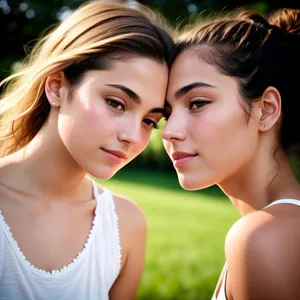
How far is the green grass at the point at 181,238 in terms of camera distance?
21.4 feet

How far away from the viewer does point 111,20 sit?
118 inches

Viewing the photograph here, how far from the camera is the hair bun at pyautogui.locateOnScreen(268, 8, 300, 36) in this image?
316cm

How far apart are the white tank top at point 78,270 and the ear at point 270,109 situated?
4.39ft

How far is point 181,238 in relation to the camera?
33.1ft

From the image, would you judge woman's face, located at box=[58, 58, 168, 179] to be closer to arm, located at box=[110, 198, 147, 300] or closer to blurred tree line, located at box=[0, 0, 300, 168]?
arm, located at box=[110, 198, 147, 300]

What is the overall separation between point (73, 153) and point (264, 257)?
139cm

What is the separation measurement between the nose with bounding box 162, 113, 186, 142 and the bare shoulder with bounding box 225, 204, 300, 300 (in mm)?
716

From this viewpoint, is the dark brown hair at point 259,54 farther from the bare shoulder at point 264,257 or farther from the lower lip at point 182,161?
the bare shoulder at point 264,257

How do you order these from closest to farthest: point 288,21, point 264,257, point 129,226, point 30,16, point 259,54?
point 264,257
point 259,54
point 288,21
point 129,226
point 30,16

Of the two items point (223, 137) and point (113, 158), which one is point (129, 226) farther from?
point (223, 137)

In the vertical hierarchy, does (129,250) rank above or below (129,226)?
below

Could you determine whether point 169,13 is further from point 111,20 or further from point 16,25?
point 111,20

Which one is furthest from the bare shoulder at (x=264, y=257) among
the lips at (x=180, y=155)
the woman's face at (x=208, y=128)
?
the lips at (x=180, y=155)

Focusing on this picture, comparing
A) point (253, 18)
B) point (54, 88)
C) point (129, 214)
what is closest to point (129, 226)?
point (129, 214)
